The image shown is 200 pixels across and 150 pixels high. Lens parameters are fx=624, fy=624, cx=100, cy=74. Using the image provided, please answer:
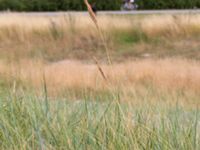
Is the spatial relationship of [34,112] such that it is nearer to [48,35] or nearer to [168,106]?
[168,106]

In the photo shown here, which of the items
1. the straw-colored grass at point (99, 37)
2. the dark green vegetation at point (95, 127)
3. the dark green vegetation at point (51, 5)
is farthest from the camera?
the dark green vegetation at point (51, 5)

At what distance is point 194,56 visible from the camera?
46.0ft

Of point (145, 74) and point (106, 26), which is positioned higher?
point (145, 74)

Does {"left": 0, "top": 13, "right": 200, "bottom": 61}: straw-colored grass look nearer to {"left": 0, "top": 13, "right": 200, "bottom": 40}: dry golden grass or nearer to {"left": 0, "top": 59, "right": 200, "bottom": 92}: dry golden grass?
{"left": 0, "top": 13, "right": 200, "bottom": 40}: dry golden grass

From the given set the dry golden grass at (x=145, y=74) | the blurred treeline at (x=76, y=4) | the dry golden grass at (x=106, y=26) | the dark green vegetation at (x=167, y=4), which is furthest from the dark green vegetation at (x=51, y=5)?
the dry golden grass at (x=145, y=74)

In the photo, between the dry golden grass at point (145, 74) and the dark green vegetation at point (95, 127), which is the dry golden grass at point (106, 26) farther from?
the dark green vegetation at point (95, 127)

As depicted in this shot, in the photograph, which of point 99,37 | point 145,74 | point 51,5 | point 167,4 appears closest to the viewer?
point 145,74

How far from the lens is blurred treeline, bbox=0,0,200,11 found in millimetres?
32531

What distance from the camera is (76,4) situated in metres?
32.8

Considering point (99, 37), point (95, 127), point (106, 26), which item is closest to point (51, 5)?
point (106, 26)

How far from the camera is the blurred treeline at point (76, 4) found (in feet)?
107

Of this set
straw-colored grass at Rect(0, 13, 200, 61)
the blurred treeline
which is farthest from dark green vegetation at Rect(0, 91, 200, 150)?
the blurred treeline

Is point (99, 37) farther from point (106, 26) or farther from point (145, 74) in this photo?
point (145, 74)

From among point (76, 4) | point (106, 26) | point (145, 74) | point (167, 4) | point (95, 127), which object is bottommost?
point (167, 4)
